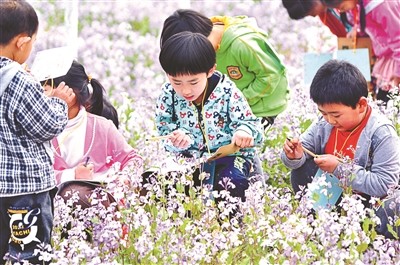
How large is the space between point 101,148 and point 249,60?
3.84 feet

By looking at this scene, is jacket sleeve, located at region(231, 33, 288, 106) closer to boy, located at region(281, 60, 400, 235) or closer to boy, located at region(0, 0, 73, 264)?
boy, located at region(281, 60, 400, 235)

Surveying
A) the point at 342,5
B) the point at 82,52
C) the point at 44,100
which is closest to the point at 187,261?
the point at 44,100

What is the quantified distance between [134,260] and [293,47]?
21.1 feet

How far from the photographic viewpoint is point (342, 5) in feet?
21.8

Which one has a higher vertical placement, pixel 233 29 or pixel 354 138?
pixel 233 29

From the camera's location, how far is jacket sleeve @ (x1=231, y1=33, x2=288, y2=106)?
592cm

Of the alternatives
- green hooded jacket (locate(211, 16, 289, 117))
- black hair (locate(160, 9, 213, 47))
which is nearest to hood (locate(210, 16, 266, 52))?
green hooded jacket (locate(211, 16, 289, 117))

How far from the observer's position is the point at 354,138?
5129mm

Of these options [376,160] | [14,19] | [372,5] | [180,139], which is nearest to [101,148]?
[180,139]

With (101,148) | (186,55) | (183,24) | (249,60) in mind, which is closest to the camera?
(186,55)

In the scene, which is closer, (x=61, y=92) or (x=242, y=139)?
(x=61, y=92)

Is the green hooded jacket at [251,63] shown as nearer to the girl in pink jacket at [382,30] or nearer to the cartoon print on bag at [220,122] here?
the cartoon print on bag at [220,122]

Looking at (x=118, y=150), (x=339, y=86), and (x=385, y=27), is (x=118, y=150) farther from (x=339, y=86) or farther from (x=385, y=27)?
(x=385, y=27)

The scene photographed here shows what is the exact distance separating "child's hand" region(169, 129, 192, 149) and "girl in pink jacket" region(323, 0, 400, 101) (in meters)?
1.95
